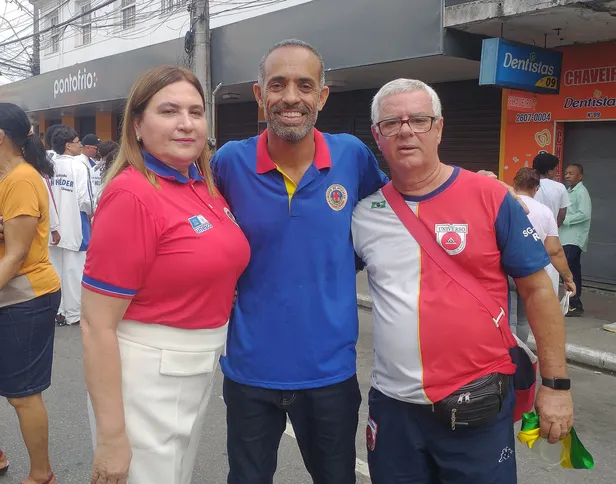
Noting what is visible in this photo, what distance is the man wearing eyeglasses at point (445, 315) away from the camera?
6.89 feet

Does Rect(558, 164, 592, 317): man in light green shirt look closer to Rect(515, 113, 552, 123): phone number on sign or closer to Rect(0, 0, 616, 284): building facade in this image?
Rect(0, 0, 616, 284): building facade

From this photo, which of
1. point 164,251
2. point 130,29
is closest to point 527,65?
point 164,251

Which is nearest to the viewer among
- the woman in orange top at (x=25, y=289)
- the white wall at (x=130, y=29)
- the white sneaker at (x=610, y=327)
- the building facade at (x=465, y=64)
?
the woman in orange top at (x=25, y=289)

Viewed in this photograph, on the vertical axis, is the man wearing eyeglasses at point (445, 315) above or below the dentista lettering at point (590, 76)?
below

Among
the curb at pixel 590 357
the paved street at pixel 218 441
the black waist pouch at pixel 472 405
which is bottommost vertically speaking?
the paved street at pixel 218 441

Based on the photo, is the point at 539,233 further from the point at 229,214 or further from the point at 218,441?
the point at 229,214

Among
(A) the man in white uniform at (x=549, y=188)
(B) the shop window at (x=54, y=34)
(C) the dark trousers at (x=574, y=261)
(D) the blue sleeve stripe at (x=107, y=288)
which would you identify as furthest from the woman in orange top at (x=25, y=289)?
(B) the shop window at (x=54, y=34)

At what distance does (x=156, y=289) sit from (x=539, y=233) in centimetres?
375

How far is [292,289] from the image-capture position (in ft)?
7.25

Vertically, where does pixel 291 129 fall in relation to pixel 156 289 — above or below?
above

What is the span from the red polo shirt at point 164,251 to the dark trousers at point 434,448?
2.34 feet

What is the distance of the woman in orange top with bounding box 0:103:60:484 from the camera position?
2.92 m

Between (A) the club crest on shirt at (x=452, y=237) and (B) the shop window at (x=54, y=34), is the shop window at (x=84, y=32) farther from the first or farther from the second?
(A) the club crest on shirt at (x=452, y=237)

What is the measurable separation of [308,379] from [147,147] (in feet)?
3.22
